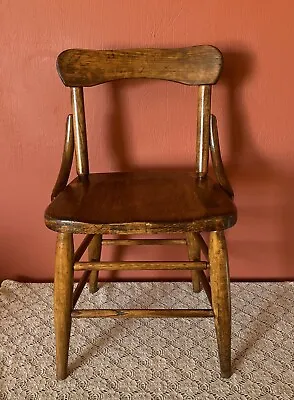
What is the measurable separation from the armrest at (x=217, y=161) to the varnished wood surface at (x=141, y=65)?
0.32 ft

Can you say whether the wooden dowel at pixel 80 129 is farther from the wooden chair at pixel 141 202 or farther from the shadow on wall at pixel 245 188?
the shadow on wall at pixel 245 188

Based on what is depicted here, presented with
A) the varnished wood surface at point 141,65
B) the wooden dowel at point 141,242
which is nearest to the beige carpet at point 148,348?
the wooden dowel at point 141,242

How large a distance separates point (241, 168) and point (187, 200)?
1.08 ft

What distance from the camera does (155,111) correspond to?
111cm

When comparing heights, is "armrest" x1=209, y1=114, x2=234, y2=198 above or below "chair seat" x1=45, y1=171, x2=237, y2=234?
above

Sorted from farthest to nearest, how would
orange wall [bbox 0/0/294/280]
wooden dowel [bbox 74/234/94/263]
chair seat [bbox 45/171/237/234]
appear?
1. orange wall [bbox 0/0/294/280]
2. wooden dowel [bbox 74/234/94/263]
3. chair seat [bbox 45/171/237/234]

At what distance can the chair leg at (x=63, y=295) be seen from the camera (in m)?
0.85

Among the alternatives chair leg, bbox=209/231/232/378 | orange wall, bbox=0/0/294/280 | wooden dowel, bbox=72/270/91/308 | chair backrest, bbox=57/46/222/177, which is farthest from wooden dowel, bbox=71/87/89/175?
chair leg, bbox=209/231/232/378

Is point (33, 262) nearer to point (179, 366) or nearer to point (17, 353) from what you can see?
point (17, 353)

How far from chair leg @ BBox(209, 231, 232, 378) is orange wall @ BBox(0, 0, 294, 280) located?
1.14 feet

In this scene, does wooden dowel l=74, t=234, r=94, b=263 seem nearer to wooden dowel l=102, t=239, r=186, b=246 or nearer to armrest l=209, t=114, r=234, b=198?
wooden dowel l=102, t=239, r=186, b=246

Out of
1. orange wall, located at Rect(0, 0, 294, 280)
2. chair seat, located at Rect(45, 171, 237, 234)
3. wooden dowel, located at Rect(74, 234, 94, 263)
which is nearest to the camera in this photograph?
chair seat, located at Rect(45, 171, 237, 234)

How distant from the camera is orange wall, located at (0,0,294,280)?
3.43 feet

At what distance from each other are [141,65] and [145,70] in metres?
0.01
